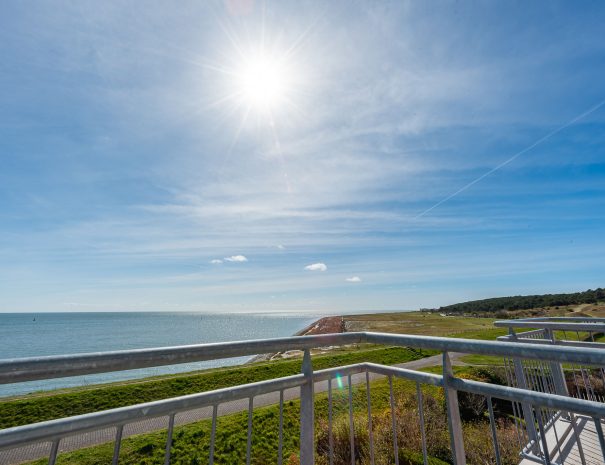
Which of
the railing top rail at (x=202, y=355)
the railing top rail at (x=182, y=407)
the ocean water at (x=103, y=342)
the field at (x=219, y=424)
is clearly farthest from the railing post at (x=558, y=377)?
the ocean water at (x=103, y=342)

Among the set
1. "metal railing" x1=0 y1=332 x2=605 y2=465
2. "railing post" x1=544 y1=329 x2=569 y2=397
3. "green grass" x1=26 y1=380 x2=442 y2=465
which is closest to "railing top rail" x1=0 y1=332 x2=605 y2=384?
"metal railing" x1=0 y1=332 x2=605 y2=465

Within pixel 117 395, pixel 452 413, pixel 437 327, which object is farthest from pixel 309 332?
pixel 452 413

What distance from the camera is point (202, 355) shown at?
5.14ft

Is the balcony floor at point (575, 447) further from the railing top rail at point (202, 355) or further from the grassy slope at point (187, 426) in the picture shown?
the grassy slope at point (187, 426)

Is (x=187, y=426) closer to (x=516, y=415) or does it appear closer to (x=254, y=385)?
(x=516, y=415)

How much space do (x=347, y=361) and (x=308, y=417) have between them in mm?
20120

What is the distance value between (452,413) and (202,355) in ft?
4.53

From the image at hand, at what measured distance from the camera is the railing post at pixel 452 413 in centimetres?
177

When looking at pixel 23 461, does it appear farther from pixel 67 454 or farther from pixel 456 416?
pixel 456 416

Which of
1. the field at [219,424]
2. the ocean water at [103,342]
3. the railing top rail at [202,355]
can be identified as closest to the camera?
the railing top rail at [202,355]

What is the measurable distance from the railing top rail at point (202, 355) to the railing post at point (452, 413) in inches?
5.2

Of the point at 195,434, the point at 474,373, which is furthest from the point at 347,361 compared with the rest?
the point at 195,434

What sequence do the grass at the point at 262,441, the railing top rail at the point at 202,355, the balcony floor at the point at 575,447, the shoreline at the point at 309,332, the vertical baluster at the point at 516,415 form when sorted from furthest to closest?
1. the shoreline at the point at 309,332
2. the grass at the point at 262,441
3. the vertical baluster at the point at 516,415
4. the balcony floor at the point at 575,447
5. the railing top rail at the point at 202,355

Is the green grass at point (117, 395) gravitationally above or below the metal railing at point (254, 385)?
below
